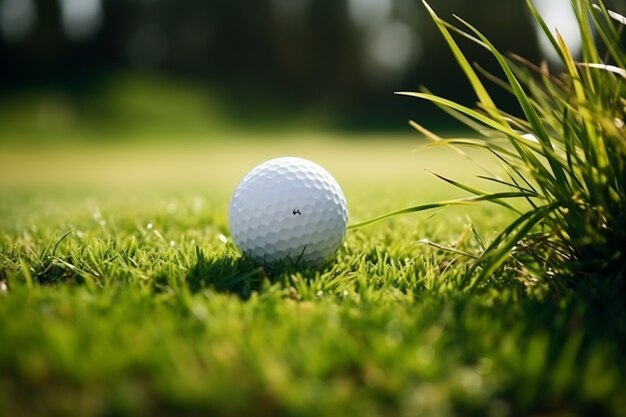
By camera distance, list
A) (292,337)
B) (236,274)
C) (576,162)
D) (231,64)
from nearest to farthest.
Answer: (292,337) < (576,162) < (236,274) < (231,64)

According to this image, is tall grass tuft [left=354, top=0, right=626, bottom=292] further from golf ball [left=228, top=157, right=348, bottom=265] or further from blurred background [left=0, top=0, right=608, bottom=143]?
blurred background [left=0, top=0, right=608, bottom=143]

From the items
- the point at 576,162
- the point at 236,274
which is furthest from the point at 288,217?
the point at 576,162

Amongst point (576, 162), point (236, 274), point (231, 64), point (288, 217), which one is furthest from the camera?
point (231, 64)

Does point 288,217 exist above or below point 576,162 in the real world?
below

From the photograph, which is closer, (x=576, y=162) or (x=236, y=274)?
(x=576, y=162)

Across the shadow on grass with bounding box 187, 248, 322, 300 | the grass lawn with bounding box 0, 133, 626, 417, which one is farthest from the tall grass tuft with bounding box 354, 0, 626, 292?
the shadow on grass with bounding box 187, 248, 322, 300

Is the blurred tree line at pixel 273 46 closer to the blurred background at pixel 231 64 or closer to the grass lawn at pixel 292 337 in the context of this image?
the blurred background at pixel 231 64

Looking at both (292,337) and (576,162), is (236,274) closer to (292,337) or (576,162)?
(292,337)

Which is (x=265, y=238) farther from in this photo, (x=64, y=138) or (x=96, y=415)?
(x=64, y=138)
